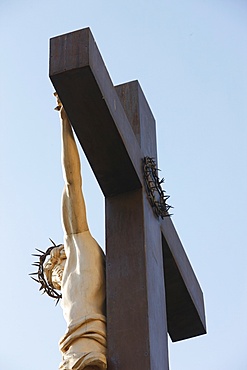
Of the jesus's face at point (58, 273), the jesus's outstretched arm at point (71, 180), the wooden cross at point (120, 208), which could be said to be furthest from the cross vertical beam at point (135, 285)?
the jesus's face at point (58, 273)

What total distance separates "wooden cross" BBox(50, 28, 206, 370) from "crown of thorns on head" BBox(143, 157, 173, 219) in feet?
0.12

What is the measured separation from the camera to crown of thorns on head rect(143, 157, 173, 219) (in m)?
4.58

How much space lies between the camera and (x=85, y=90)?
13.8 ft

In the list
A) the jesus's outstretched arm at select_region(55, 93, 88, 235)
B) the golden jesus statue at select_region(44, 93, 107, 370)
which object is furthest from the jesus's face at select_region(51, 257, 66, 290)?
the jesus's outstretched arm at select_region(55, 93, 88, 235)

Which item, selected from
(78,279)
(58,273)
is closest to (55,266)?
(58,273)

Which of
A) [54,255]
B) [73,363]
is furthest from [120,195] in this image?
[73,363]

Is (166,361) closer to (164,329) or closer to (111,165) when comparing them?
(164,329)

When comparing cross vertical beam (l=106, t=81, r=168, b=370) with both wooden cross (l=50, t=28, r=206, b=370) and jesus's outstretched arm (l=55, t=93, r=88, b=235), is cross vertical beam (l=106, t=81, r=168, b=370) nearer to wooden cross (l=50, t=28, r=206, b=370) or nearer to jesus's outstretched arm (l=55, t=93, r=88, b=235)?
wooden cross (l=50, t=28, r=206, b=370)

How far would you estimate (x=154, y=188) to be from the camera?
462 centimetres

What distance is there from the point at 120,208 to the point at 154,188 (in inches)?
8.7

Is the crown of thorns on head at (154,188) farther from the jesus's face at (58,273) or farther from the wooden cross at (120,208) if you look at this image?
the jesus's face at (58,273)

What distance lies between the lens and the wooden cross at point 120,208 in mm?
4121

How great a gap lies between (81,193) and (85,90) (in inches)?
19.2

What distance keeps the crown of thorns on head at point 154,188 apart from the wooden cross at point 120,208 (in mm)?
37
